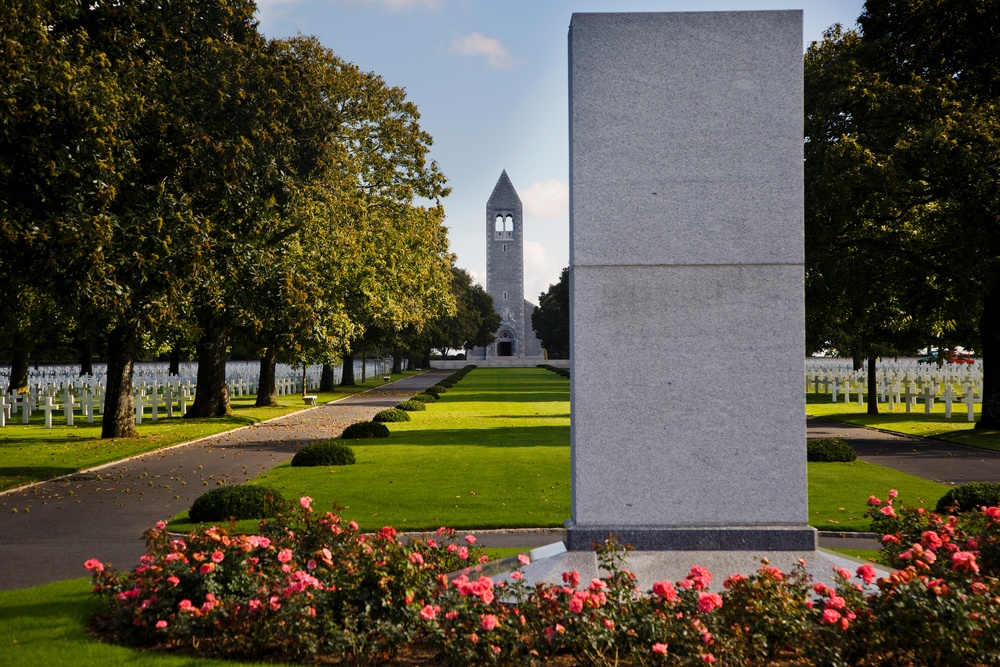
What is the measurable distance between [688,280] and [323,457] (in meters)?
10.3

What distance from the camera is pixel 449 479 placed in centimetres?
1352

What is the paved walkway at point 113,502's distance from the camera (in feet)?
27.2

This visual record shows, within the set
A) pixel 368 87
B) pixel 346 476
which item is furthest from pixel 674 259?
pixel 368 87

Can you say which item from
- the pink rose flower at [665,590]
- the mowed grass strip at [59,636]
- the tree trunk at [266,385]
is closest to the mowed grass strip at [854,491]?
the pink rose flower at [665,590]

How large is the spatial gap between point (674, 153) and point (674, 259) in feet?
2.39

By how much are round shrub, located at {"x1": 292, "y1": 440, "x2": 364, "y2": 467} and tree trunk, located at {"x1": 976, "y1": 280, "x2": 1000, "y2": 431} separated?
15.9m

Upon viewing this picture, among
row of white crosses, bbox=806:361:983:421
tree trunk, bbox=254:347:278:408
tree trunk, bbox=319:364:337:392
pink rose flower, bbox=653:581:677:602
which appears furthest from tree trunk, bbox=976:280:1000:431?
tree trunk, bbox=319:364:337:392

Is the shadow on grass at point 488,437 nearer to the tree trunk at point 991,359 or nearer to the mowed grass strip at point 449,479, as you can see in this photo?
the mowed grass strip at point 449,479

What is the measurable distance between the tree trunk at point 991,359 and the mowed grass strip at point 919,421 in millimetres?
579

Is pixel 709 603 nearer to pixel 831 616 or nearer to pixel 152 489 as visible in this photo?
pixel 831 616

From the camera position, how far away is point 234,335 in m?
20.0

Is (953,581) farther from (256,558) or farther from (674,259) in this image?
(256,558)

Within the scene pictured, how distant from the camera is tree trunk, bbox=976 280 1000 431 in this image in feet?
70.6

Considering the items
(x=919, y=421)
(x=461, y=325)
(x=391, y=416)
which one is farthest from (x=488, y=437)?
(x=461, y=325)
